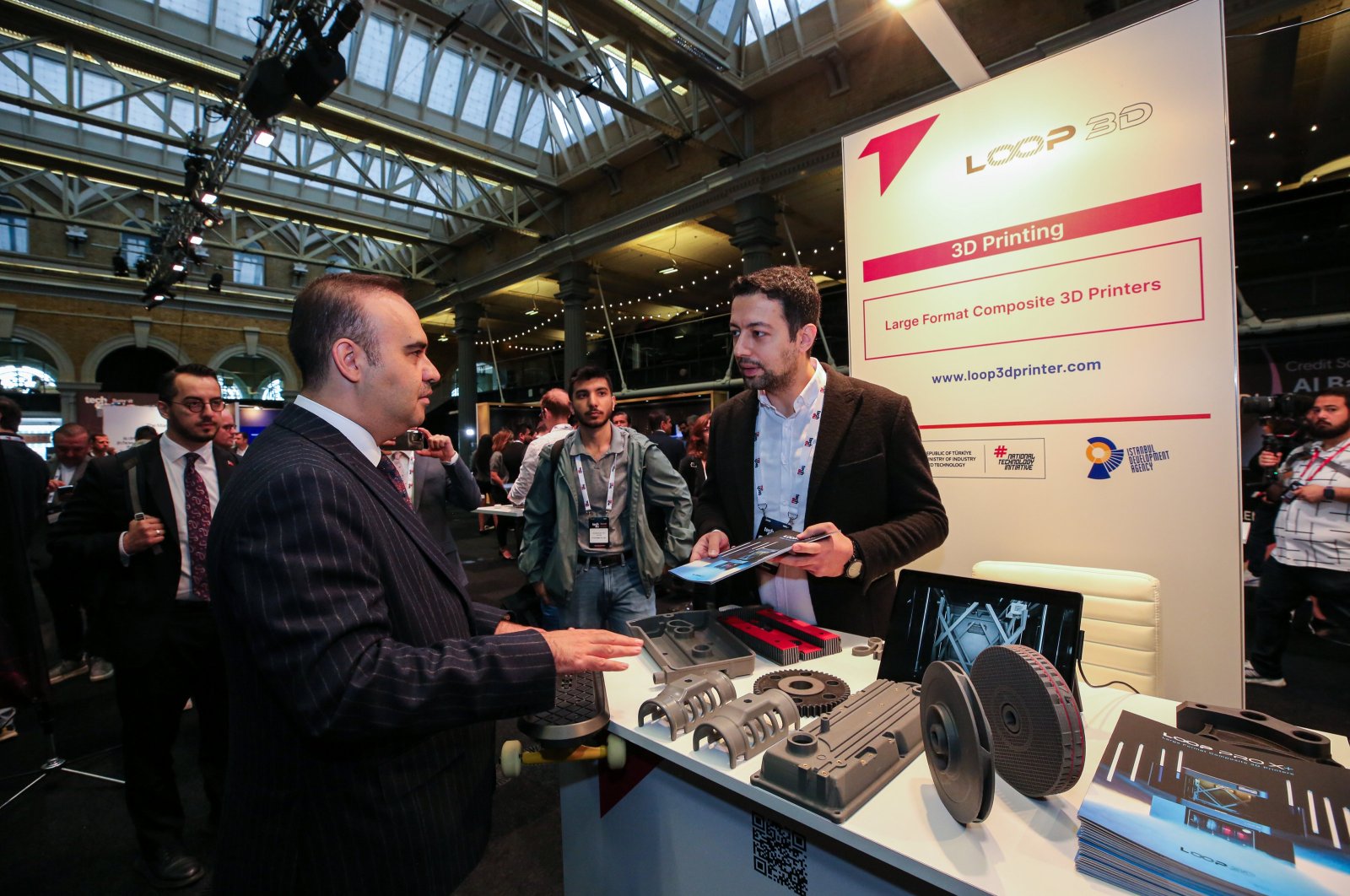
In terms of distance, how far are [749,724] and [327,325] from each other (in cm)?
111

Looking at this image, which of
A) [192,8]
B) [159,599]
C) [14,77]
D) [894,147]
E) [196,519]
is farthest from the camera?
[14,77]

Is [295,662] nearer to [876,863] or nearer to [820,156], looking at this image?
[876,863]

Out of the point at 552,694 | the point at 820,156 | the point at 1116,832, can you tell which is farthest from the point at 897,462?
the point at 820,156

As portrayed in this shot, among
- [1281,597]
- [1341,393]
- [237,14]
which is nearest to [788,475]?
[1281,597]

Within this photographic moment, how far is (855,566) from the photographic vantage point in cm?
145

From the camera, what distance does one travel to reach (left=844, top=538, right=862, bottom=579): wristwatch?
145cm

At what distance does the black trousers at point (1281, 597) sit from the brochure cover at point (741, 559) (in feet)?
12.0

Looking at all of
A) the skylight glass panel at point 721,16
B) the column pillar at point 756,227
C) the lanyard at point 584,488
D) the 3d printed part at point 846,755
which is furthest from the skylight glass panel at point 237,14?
the 3d printed part at point 846,755

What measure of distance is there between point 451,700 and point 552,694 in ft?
0.56

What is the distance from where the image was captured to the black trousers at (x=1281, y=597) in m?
3.11

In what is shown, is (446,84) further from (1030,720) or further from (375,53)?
(1030,720)

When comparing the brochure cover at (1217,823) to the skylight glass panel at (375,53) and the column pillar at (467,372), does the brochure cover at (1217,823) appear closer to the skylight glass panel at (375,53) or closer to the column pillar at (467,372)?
the skylight glass panel at (375,53)

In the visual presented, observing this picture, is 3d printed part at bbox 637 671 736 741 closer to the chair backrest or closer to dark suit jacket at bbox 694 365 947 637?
dark suit jacket at bbox 694 365 947 637

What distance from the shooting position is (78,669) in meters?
4.07
